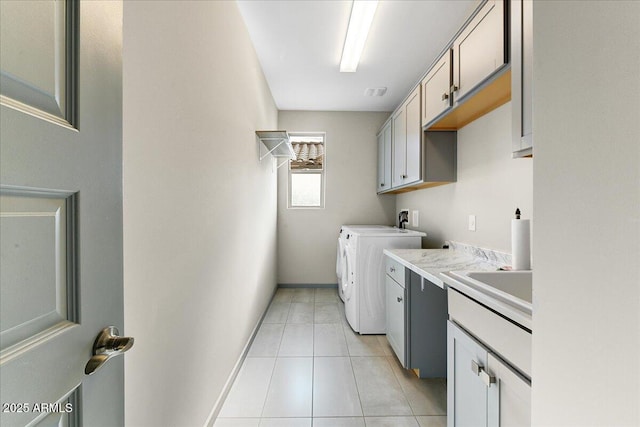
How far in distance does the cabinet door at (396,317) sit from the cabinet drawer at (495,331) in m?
0.93

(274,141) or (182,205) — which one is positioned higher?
(274,141)

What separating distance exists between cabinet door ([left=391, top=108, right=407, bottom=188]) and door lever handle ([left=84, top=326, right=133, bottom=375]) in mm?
2619

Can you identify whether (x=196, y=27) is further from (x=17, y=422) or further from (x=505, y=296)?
(x=505, y=296)

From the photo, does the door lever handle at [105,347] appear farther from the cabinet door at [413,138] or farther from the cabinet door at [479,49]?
the cabinet door at [413,138]

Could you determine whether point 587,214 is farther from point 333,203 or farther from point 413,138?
A: point 333,203

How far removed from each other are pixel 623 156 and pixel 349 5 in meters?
2.07

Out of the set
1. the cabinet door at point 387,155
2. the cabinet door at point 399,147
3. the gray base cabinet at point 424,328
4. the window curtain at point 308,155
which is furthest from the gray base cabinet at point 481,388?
the window curtain at point 308,155

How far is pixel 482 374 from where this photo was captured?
3.05 feet

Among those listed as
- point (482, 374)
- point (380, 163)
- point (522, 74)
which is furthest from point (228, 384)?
point (380, 163)

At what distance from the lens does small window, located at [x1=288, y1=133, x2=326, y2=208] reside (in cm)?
423

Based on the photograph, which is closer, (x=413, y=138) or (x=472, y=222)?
(x=472, y=222)

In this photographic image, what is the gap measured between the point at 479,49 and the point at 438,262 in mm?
1229

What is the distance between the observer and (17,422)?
1.20 ft

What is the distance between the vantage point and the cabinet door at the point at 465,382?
974 mm
